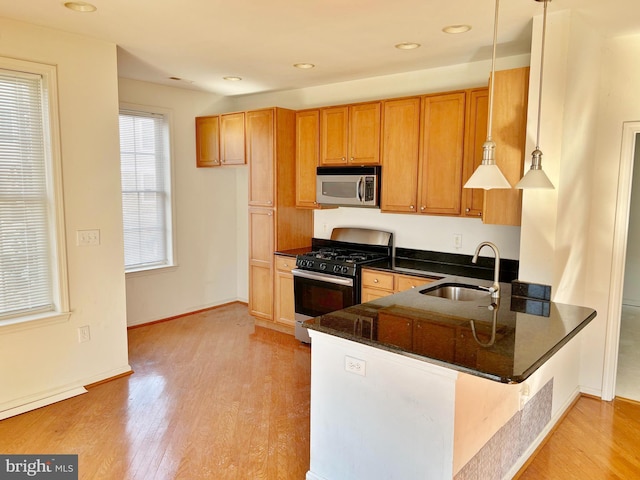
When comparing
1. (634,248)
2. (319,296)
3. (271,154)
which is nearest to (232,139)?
(271,154)

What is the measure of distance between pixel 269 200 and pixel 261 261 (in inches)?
26.8

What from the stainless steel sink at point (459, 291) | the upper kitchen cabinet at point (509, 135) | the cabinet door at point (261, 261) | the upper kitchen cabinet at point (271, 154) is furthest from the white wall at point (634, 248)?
the cabinet door at point (261, 261)

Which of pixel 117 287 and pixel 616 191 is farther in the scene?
pixel 117 287

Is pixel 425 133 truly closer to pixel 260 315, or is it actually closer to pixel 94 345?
pixel 260 315

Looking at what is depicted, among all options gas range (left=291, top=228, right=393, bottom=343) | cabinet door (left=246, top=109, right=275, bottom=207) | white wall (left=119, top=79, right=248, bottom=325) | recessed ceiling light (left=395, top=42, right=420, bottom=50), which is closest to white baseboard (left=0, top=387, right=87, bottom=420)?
white wall (left=119, top=79, right=248, bottom=325)

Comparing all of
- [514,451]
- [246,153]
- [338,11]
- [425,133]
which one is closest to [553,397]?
[514,451]

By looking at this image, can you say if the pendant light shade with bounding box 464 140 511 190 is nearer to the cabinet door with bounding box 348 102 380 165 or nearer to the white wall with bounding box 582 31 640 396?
the white wall with bounding box 582 31 640 396

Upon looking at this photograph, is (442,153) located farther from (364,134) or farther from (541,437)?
(541,437)

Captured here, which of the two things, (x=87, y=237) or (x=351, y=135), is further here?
(x=351, y=135)

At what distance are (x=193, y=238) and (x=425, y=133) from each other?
3087 mm

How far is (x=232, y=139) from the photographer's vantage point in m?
5.14

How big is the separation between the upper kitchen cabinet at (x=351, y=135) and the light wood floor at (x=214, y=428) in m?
1.93

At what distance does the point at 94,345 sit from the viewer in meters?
3.63

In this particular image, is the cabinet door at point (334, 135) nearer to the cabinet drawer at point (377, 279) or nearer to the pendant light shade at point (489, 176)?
the cabinet drawer at point (377, 279)
